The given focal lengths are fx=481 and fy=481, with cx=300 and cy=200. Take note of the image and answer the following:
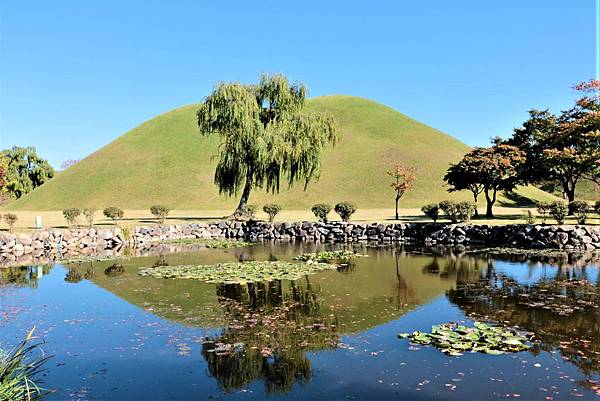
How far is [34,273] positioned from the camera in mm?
16578

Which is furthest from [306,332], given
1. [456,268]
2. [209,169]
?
[209,169]

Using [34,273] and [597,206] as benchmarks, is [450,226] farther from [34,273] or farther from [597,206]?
[34,273]

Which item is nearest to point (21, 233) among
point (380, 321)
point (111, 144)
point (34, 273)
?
point (34, 273)

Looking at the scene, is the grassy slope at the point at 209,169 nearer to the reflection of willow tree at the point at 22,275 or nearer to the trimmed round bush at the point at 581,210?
the trimmed round bush at the point at 581,210

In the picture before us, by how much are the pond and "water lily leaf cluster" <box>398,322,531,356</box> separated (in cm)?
21

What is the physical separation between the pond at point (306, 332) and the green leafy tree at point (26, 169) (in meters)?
79.4

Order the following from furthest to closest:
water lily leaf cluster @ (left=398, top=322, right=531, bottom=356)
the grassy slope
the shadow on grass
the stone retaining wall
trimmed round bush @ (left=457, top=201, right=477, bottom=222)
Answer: the grassy slope
the shadow on grass
trimmed round bush @ (left=457, top=201, right=477, bottom=222)
the stone retaining wall
water lily leaf cluster @ (left=398, top=322, right=531, bottom=356)

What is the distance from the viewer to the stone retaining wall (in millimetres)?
22859

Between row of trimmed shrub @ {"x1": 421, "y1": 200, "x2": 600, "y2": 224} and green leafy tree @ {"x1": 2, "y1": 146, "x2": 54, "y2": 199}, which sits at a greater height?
green leafy tree @ {"x1": 2, "y1": 146, "x2": 54, "y2": 199}

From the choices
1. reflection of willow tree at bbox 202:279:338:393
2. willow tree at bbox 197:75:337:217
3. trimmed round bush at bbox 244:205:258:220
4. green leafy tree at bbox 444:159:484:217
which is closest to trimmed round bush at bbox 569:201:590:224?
green leafy tree at bbox 444:159:484:217

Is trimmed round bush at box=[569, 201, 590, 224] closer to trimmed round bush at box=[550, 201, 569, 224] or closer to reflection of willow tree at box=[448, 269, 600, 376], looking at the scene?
trimmed round bush at box=[550, 201, 569, 224]

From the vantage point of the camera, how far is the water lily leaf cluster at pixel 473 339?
25.5 ft

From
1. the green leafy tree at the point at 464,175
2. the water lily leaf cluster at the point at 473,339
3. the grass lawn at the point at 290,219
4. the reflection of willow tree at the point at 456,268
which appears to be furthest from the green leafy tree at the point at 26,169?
the water lily leaf cluster at the point at 473,339

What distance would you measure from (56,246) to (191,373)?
2092 cm
